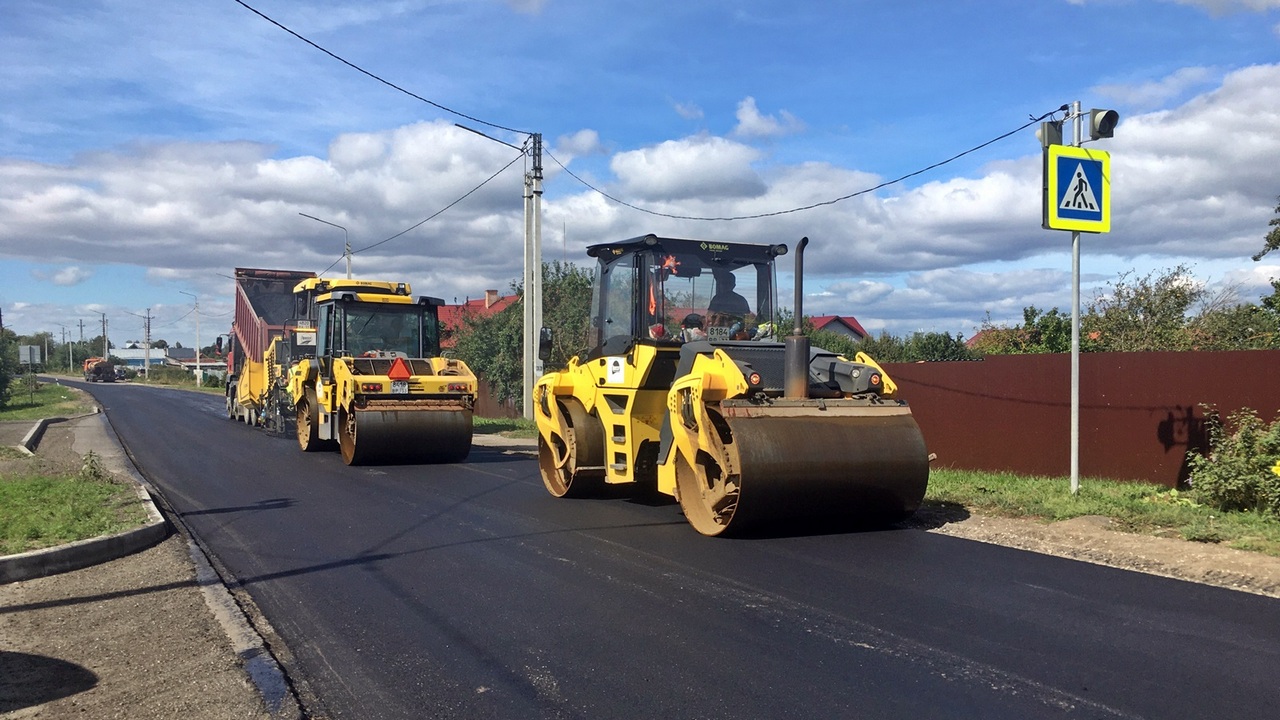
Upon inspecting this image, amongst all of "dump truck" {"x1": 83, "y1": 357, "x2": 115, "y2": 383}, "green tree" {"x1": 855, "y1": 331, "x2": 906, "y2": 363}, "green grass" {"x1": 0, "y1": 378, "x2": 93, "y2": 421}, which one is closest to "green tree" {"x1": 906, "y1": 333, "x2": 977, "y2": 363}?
"green tree" {"x1": 855, "y1": 331, "x2": 906, "y2": 363}

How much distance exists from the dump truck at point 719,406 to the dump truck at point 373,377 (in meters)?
3.93

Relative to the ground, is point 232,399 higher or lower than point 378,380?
lower

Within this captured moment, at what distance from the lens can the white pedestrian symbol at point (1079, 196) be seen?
996 cm

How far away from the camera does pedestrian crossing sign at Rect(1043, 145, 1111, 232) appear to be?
9930 millimetres

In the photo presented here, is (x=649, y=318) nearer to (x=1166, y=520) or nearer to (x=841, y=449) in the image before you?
(x=841, y=449)

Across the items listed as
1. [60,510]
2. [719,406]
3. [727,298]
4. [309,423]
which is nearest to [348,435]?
[309,423]

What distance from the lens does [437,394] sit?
50.6 feet

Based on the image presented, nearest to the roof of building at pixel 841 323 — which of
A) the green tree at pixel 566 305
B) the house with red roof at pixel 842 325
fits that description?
the house with red roof at pixel 842 325

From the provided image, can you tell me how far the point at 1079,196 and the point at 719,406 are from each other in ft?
15.2

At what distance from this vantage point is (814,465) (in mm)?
7723

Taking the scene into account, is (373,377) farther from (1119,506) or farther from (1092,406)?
(1119,506)

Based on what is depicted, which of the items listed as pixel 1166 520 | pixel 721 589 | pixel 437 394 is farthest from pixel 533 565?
pixel 437 394

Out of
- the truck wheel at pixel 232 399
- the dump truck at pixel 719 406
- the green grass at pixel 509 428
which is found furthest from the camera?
the truck wheel at pixel 232 399

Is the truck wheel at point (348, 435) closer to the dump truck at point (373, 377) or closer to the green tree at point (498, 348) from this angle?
the dump truck at point (373, 377)
